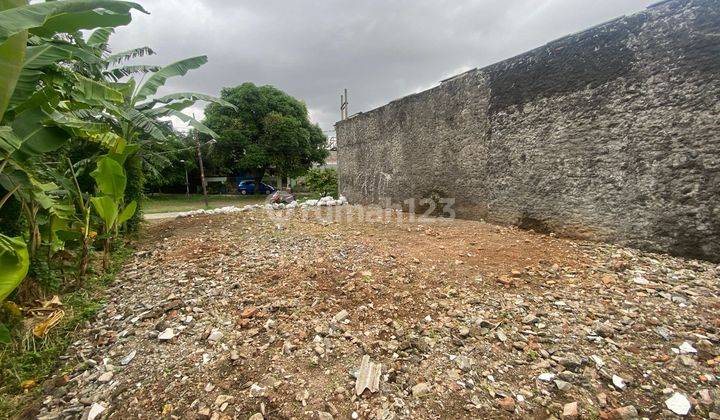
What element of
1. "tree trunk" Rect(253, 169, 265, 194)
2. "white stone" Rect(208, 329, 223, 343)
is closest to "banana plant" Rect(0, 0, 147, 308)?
"white stone" Rect(208, 329, 223, 343)

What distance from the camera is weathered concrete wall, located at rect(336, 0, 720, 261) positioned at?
309 centimetres

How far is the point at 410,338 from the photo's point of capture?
7.56 ft

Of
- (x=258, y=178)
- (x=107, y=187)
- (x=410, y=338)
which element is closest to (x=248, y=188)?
(x=258, y=178)

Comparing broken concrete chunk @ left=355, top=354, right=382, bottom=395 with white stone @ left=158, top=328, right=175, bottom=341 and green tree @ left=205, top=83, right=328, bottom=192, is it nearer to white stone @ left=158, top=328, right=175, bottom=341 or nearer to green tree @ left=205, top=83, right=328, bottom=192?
white stone @ left=158, top=328, right=175, bottom=341

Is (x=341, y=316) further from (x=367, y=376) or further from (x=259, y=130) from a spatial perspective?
(x=259, y=130)

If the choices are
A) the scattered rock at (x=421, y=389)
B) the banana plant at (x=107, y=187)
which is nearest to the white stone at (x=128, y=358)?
the banana plant at (x=107, y=187)

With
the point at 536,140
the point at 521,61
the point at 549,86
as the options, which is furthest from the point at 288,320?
the point at 521,61

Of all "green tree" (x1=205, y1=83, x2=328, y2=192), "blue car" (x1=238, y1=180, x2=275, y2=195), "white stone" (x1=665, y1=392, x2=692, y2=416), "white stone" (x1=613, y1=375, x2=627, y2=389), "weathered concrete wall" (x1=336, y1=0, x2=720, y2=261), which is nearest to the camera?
"white stone" (x1=665, y1=392, x2=692, y2=416)

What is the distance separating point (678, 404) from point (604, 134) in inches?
123

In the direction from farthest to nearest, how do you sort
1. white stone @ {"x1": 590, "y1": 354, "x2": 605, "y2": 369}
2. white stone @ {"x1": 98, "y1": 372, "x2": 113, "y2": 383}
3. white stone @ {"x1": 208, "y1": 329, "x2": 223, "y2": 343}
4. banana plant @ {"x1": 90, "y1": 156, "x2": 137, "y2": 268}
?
banana plant @ {"x1": 90, "y1": 156, "x2": 137, "y2": 268} < white stone @ {"x1": 208, "y1": 329, "x2": 223, "y2": 343} < white stone @ {"x1": 98, "y1": 372, "x2": 113, "y2": 383} < white stone @ {"x1": 590, "y1": 354, "x2": 605, "y2": 369}

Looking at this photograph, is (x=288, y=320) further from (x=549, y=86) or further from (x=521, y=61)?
(x=521, y=61)

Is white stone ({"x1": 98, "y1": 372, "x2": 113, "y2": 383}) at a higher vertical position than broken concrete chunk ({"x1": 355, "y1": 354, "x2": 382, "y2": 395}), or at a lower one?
lower

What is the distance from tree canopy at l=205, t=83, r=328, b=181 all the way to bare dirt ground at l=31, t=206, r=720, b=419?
13525mm

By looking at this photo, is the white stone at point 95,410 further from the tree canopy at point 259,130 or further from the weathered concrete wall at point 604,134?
the tree canopy at point 259,130
